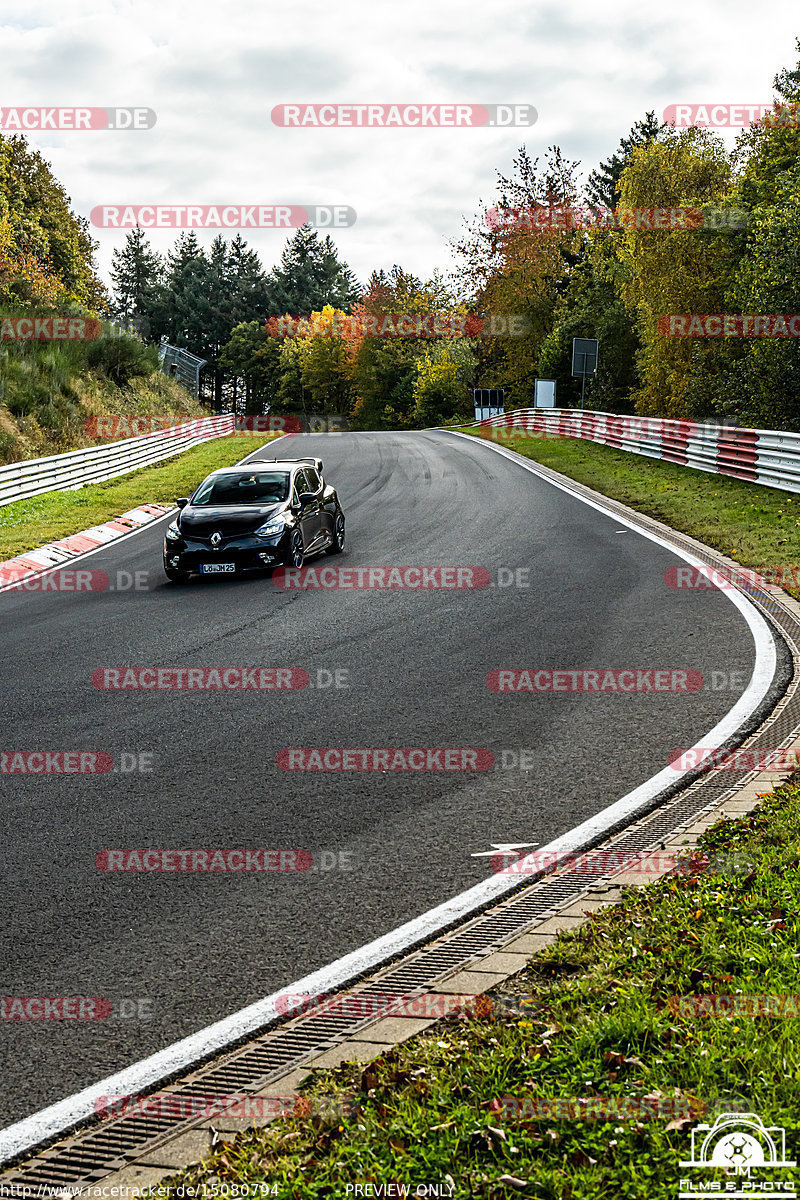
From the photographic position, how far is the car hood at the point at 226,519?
14.9 m

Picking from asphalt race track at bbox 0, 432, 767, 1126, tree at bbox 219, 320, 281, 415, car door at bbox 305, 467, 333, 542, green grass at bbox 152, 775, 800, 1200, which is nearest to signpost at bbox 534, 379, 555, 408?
car door at bbox 305, 467, 333, 542

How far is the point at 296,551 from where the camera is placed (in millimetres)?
15109

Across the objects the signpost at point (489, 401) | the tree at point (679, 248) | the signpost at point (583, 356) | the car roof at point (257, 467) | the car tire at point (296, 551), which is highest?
the tree at point (679, 248)

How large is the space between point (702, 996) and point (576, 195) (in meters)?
78.3

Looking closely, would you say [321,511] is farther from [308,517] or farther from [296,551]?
[296,551]

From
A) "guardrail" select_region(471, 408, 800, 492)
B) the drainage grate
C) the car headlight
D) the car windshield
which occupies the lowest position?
the drainage grate

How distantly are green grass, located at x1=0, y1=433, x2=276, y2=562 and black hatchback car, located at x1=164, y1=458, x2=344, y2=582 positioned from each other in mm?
3473

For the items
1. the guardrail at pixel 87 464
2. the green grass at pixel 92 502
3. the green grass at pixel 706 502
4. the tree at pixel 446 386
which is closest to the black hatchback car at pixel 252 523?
the green grass at pixel 92 502

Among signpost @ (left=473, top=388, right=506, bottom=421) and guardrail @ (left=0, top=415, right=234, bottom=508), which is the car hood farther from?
signpost @ (left=473, top=388, right=506, bottom=421)

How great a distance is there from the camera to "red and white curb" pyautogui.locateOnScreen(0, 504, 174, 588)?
16020 mm

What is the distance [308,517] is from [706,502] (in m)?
7.87

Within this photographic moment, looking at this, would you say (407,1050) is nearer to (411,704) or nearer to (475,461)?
(411,704)

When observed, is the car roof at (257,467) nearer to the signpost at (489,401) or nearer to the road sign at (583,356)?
the road sign at (583,356)

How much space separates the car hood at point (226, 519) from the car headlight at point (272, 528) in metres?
0.08
